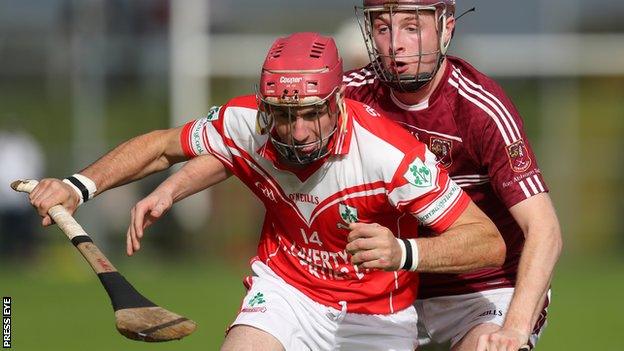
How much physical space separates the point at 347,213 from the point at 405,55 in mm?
815

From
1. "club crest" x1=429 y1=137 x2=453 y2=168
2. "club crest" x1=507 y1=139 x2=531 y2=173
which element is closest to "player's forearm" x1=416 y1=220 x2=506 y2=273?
"club crest" x1=507 y1=139 x2=531 y2=173

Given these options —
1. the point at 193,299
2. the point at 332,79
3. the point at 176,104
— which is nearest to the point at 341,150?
the point at 332,79

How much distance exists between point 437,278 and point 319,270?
818 mm

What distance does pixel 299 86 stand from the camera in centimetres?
553

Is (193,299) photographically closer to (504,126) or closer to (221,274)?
(221,274)

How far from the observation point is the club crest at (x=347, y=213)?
5840 millimetres

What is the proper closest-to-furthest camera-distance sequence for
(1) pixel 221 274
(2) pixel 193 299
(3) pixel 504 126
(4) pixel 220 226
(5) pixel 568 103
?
1. (3) pixel 504 126
2. (2) pixel 193 299
3. (1) pixel 221 274
4. (4) pixel 220 226
5. (5) pixel 568 103

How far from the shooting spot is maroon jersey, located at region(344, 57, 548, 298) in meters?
5.96

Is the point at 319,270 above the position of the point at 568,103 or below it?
above

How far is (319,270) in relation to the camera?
19.9 ft

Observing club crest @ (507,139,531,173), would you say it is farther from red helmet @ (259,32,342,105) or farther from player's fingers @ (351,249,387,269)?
player's fingers @ (351,249,387,269)

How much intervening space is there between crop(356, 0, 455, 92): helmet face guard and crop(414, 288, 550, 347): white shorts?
1.20 m

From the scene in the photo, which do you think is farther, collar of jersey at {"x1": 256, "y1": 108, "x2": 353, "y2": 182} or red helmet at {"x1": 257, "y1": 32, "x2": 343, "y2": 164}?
collar of jersey at {"x1": 256, "y1": 108, "x2": 353, "y2": 182}

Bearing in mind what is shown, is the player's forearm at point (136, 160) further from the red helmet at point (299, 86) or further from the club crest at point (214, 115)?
the red helmet at point (299, 86)
